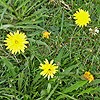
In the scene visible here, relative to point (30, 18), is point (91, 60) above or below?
below

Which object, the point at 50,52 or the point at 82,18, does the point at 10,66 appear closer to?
the point at 50,52

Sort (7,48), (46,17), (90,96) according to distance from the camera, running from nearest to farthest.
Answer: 1. (7,48)
2. (90,96)
3. (46,17)

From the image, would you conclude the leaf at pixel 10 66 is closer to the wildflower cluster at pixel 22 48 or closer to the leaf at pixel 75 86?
the wildflower cluster at pixel 22 48

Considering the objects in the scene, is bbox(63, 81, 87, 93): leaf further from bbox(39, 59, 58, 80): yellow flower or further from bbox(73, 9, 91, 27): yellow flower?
bbox(73, 9, 91, 27): yellow flower

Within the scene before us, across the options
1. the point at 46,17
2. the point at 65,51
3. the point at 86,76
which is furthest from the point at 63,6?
the point at 86,76

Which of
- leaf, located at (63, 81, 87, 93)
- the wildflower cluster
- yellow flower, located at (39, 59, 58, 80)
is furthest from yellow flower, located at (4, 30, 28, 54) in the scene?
leaf, located at (63, 81, 87, 93)

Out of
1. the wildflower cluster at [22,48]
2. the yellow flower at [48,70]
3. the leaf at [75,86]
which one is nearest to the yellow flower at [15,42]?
the wildflower cluster at [22,48]

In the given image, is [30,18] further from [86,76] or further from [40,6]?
[86,76]
